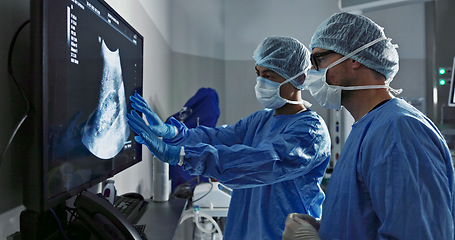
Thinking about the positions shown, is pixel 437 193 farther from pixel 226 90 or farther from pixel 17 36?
pixel 226 90

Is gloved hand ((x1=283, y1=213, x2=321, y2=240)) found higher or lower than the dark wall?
lower

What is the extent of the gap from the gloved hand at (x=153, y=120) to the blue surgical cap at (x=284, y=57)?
0.57m

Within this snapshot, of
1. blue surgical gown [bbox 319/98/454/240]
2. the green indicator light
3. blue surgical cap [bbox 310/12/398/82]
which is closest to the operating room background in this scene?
the green indicator light

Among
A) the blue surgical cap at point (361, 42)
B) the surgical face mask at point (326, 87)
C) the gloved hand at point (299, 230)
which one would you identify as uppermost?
the blue surgical cap at point (361, 42)

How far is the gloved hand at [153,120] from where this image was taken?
53.2 inches

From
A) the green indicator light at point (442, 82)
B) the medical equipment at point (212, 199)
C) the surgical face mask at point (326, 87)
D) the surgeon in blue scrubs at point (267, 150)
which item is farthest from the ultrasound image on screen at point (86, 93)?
the green indicator light at point (442, 82)

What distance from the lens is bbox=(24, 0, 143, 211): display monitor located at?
727mm

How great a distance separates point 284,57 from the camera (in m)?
1.65

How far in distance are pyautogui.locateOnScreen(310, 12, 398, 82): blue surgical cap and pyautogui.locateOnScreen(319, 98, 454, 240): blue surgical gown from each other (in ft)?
0.58

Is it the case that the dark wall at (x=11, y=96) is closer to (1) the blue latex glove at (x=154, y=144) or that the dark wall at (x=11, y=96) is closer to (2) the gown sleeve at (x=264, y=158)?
(1) the blue latex glove at (x=154, y=144)

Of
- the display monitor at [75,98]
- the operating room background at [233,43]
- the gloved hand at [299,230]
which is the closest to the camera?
the display monitor at [75,98]

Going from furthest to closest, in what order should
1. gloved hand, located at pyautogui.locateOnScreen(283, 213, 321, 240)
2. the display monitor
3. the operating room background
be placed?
the operating room background
gloved hand, located at pyautogui.locateOnScreen(283, 213, 321, 240)
the display monitor

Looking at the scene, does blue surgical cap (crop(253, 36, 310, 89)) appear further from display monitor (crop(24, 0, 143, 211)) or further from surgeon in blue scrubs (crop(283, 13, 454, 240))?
display monitor (crop(24, 0, 143, 211))

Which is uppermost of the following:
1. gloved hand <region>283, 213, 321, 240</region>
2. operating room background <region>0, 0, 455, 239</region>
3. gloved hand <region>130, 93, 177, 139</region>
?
operating room background <region>0, 0, 455, 239</region>
